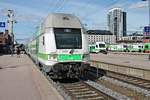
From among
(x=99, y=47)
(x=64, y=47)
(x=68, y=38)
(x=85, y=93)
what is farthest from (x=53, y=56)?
(x=99, y=47)

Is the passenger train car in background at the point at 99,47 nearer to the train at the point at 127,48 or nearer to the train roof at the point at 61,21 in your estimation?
the train at the point at 127,48

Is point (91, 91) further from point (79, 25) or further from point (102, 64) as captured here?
point (102, 64)

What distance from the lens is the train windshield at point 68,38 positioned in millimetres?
16656

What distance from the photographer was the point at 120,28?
102 meters

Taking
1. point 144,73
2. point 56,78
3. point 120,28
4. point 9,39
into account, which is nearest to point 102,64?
point 144,73

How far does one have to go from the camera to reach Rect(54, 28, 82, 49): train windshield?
16.7 metres

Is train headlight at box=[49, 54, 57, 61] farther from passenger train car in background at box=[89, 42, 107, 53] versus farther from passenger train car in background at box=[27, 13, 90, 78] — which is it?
passenger train car in background at box=[89, 42, 107, 53]

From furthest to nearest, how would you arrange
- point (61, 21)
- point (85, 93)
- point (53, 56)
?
point (61, 21) → point (53, 56) → point (85, 93)

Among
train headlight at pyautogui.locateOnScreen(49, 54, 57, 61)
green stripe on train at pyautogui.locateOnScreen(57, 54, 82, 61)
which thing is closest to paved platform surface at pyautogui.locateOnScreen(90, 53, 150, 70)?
green stripe on train at pyautogui.locateOnScreen(57, 54, 82, 61)

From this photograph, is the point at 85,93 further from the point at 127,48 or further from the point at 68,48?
the point at 127,48

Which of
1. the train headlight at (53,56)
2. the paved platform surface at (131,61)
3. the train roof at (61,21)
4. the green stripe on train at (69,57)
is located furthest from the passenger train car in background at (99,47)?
the train headlight at (53,56)

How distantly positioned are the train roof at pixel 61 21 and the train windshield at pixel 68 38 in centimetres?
24

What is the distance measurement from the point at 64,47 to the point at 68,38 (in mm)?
557

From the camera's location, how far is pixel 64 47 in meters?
16.6
